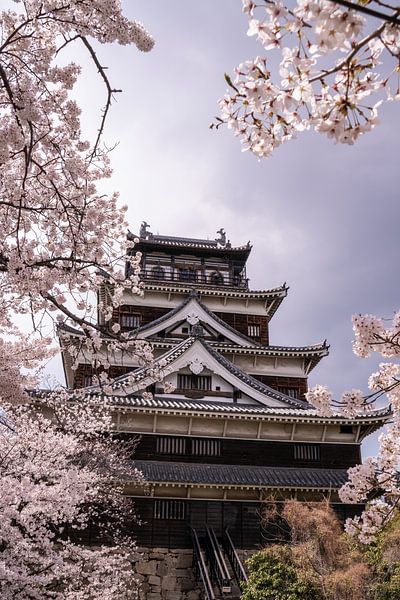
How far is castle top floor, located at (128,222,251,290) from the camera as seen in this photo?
27.2 m

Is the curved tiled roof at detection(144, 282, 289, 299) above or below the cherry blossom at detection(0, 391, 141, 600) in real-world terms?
above

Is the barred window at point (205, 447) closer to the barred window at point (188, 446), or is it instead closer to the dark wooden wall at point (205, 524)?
the barred window at point (188, 446)

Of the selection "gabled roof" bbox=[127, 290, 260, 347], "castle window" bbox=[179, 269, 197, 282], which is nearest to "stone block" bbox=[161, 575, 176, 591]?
"gabled roof" bbox=[127, 290, 260, 347]

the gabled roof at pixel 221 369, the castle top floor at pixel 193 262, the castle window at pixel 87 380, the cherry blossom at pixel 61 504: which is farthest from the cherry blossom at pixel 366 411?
the castle top floor at pixel 193 262

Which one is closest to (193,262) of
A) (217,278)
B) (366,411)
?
(217,278)

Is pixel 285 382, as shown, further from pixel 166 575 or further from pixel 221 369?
pixel 166 575

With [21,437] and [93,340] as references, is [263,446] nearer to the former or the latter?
[21,437]

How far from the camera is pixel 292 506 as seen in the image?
49.0 ft

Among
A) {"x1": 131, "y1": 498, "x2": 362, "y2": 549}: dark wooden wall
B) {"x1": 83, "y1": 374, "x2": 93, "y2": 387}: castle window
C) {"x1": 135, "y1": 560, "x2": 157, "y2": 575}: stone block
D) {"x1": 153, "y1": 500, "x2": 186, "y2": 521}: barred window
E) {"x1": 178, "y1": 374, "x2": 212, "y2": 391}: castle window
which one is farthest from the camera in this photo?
{"x1": 83, "y1": 374, "x2": 93, "y2": 387}: castle window

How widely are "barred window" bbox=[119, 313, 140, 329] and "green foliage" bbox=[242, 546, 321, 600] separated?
43.7 ft

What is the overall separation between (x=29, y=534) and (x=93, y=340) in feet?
24.5

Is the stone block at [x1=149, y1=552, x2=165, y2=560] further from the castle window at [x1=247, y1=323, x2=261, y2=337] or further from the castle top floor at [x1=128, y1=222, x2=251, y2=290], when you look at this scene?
the castle top floor at [x1=128, y1=222, x2=251, y2=290]

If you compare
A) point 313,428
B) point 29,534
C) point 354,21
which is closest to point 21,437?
point 29,534

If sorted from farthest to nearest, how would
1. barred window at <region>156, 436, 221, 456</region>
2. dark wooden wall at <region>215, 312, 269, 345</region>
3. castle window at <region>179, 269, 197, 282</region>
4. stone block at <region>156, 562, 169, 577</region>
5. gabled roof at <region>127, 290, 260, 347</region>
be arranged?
castle window at <region>179, 269, 197, 282</region>
dark wooden wall at <region>215, 312, 269, 345</region>
gabled roof at <region>127, 290, 260, 347</region>
barred window at <region>156, 436, 221, 456</region>
stone block at <region>156, 562, 169, 577</region>
